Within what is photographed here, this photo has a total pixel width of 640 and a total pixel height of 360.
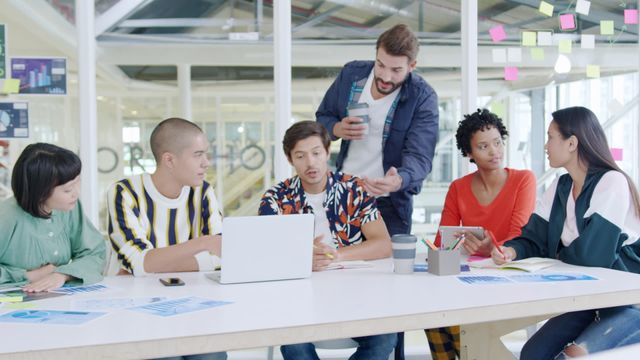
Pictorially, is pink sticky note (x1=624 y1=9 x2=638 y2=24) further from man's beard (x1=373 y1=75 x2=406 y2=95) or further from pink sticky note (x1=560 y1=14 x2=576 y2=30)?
man's beard (x1=373 y1=75 x2=406 y2=95)

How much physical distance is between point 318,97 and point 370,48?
41 centimetres

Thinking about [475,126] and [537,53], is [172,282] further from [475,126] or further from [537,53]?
[537,53]

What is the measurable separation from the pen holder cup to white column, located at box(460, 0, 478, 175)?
68.7 inches

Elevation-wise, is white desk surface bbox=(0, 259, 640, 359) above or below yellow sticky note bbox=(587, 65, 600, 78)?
below

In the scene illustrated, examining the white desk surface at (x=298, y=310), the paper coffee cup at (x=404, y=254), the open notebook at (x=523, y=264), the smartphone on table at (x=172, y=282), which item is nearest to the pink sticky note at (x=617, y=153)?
→ the open notebook at (x=523, y=264)

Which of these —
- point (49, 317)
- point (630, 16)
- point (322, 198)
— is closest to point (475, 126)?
point (322, 198)

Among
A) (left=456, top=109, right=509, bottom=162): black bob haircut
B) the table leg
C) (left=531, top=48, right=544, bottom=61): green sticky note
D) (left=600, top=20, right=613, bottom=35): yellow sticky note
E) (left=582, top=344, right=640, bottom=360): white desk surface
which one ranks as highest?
(left=600, top=20, right=613, bottom=35): yellow sticky note

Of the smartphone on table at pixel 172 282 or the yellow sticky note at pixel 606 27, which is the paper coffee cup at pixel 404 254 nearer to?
the smartphone on table at pixel 172 282

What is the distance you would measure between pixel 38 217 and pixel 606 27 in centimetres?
321

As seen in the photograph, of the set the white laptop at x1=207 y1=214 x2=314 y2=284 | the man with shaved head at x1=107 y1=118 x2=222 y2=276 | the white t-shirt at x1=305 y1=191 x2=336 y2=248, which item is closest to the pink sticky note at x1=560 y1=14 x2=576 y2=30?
the white t-shirt at x1=305 y1=191 x2=336 y2=248

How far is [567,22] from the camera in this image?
3.78 m

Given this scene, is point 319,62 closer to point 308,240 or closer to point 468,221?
point 468,221

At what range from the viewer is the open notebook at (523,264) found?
2224mm

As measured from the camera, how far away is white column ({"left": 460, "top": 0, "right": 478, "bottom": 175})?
12.2 feet
